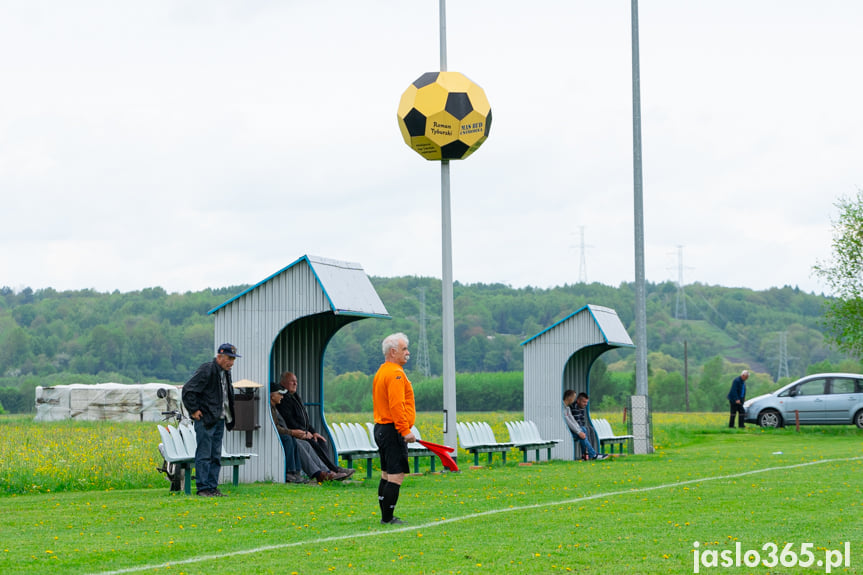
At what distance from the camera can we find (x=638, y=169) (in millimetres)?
25672

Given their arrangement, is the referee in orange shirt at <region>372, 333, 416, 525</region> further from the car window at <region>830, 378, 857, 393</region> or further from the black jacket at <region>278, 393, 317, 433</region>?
the car window at <region>830, 378, 857, 393</region>

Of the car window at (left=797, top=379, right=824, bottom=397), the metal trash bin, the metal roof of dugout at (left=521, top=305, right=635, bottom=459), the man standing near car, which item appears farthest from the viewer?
the man standing near car

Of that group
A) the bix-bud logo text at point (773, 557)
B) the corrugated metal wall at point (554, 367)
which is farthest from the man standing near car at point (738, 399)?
the bix-bud logo text at point (773, 557)

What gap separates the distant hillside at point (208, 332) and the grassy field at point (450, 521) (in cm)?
5876

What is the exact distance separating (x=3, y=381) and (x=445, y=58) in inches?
3755

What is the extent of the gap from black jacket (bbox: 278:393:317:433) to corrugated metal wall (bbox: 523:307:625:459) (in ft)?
24.7

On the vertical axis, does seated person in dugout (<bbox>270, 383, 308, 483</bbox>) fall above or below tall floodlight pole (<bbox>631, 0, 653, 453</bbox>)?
below

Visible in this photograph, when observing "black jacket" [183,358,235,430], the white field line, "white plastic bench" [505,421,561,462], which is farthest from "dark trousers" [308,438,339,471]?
"white plastic bench" [505,421,561,462]

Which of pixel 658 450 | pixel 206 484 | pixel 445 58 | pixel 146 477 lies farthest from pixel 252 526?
pixel 658 450

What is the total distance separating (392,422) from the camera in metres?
10.2

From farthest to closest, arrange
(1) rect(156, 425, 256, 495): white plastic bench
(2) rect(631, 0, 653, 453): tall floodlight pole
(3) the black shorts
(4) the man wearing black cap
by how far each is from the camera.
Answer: (2) rect(631, 0, 653, 453): tall floodlight pole, (1) rect(156, 425, 256, 495): white plastic bench, (4) the man wearing black cap, (3) the black shorts

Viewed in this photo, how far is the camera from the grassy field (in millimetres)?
8211

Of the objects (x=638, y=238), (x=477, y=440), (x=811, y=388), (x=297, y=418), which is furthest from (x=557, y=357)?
(x=811, y=388)

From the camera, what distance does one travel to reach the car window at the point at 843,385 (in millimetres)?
32812
